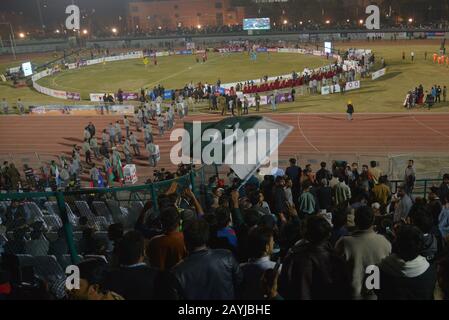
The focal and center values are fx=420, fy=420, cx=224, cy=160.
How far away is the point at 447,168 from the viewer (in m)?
15.4

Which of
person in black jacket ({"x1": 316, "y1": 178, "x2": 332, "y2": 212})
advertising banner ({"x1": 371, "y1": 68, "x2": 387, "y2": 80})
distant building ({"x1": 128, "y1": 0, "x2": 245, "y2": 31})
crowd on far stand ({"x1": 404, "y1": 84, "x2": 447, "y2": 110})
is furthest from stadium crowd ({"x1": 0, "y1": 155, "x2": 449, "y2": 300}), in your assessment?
distant building ({"x1": 128, "y1": 0, "x2": 245, "y2": 31})

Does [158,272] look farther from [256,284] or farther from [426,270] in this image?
[426,270]

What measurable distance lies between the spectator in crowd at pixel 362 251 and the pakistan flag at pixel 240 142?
2926 millimetres

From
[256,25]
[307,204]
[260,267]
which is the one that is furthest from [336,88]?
[256,25]

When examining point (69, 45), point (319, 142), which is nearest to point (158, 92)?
point (319, 142)

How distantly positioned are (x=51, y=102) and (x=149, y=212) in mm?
34352

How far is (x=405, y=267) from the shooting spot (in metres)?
3.63

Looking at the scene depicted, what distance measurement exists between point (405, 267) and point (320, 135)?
19752 mm

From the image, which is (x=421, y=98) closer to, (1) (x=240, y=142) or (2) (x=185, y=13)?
(1) (x=240, y=142)

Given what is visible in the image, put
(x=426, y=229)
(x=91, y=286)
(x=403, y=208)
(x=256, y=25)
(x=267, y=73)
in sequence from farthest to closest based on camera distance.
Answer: (x=256, y=25) → (x=267, y=73) → (x=403, y=208) → (x=426, y=229) → (x=91, y=286)

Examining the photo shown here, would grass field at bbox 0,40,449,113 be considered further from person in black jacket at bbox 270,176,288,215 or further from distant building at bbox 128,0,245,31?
distant building at bbox 128,0,245,31

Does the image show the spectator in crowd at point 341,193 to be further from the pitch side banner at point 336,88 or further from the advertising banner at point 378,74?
the advertising banner at point 378,74

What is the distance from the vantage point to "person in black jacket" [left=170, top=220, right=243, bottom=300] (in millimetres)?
3635

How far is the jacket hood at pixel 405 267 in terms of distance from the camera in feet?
11.8
